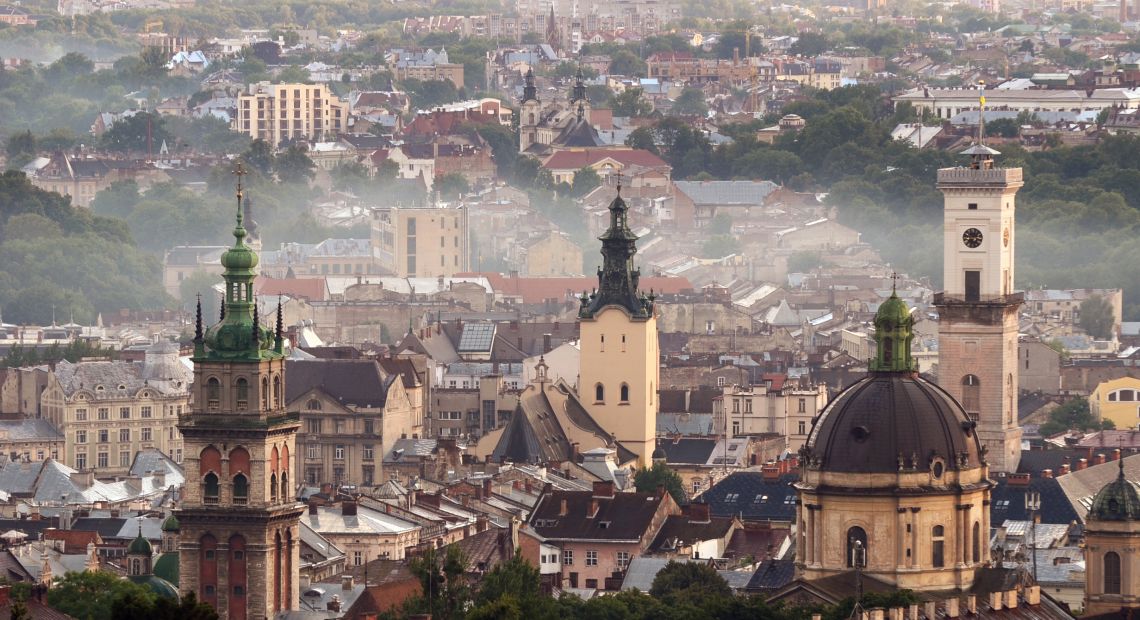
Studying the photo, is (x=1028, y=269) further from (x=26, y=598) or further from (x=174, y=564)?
(x=26, y=598)

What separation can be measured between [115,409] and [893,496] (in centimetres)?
5366

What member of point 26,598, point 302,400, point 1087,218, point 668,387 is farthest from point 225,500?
point 1087,218

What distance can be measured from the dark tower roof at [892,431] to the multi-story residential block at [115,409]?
162 feet

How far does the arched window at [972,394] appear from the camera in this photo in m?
92.6

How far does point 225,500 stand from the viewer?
70688 millimetres

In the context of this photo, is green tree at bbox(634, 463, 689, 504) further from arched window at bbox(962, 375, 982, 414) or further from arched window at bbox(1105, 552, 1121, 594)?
arched window at bbox(1105, 552, 1121, 594)

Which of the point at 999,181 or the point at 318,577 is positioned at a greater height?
the point at 999,181

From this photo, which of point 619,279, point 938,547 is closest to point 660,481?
point 619,279

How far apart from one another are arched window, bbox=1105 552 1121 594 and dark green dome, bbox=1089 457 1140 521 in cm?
55

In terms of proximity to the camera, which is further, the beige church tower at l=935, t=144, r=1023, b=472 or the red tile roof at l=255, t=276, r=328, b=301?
the red tile roof at l=255, t=276, r=328, b=301

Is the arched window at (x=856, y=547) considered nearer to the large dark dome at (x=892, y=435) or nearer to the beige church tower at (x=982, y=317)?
the large dark dome at (x=892, y=435)

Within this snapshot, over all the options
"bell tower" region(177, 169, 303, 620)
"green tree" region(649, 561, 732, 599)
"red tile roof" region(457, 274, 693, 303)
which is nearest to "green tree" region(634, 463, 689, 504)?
"green tree" region(649, 561, 732, 599)

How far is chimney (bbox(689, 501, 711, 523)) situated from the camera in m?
87.2

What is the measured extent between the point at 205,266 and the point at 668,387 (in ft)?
196
